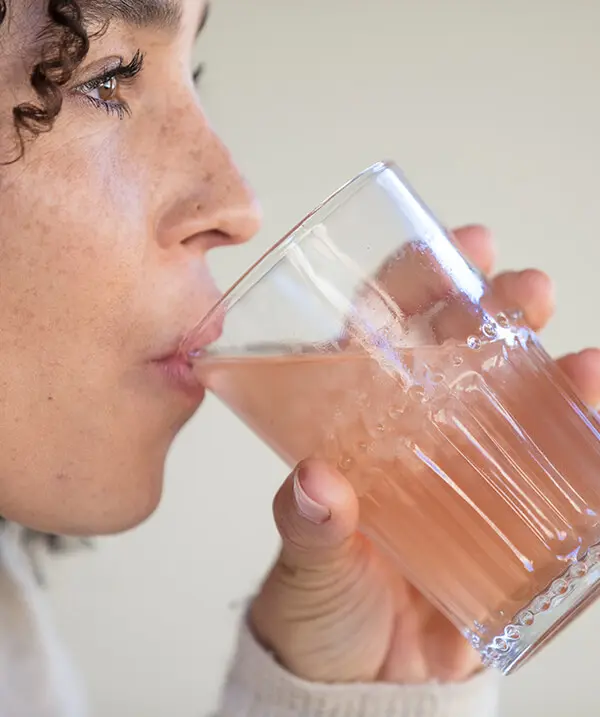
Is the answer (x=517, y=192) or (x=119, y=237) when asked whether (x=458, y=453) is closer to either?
(x=119, y=237)

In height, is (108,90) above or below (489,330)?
above

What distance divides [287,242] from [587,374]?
35 cm

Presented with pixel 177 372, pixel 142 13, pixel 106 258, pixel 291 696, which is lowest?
pixel 291 696

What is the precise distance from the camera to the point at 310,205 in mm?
1453

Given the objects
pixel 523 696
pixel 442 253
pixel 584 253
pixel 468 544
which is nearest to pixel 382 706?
pixel 468 544

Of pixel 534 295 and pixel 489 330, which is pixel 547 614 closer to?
pixel 489 330

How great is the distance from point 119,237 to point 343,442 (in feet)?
0.77

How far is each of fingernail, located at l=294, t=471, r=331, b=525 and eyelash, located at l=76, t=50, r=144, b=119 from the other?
318 millimetres

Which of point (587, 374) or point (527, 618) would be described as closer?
point (527, 618)

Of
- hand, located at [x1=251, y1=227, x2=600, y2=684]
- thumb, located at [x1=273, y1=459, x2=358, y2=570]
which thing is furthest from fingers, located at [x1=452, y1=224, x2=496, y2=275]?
thumb, located at [x1=273, y1=459, x2=358, y2=570]

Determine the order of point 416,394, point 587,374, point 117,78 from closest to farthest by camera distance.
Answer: point 416,394, point 117,78, point 587,374

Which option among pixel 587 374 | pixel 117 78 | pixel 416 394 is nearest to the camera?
pixel 416 394

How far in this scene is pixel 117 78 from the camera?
2.23 ft

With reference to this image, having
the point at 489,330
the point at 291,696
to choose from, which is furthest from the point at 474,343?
the point at 291,696
